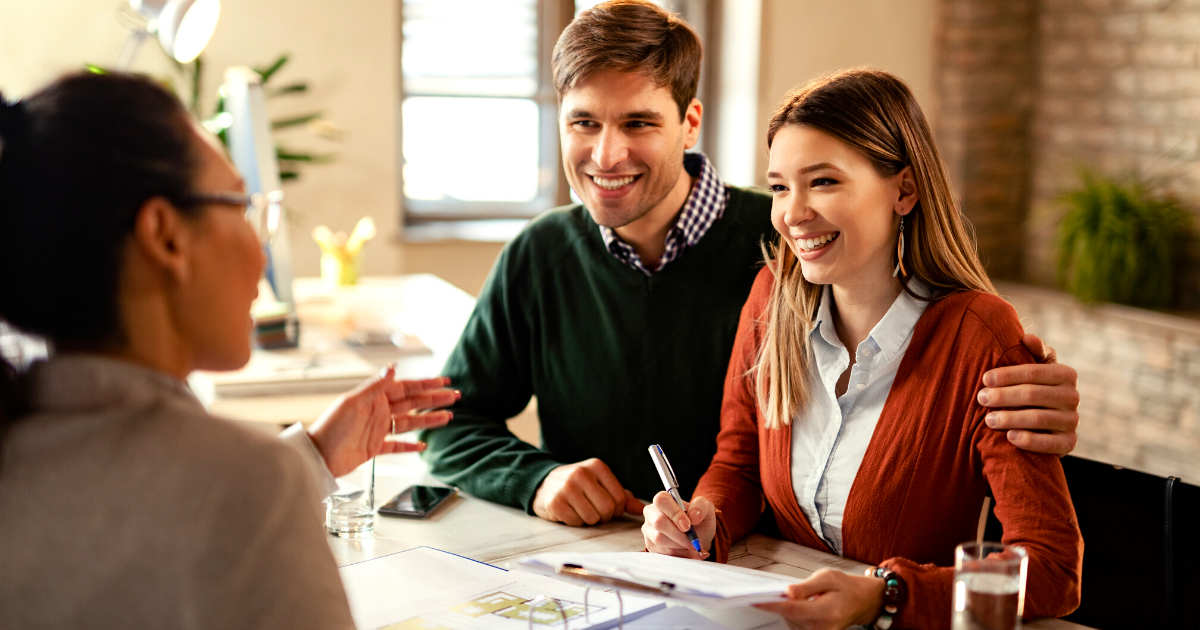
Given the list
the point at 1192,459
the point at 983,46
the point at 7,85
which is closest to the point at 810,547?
the point at 1192,459

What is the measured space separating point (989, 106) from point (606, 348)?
3939mm

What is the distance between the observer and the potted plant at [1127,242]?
4059mm

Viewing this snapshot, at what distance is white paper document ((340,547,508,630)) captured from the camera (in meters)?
1.09

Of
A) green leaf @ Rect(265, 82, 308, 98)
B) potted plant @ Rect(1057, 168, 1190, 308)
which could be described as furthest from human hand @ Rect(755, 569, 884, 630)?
green leaf @ Rect(265, 82, 308, 98)

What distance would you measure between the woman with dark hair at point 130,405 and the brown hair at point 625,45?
0.98 meters

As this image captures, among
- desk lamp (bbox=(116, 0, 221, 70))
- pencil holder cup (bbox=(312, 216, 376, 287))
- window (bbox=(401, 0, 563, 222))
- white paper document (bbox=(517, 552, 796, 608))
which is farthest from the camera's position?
window (bbox=(401, 0, 563, 222))

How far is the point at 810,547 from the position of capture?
139 centimetres

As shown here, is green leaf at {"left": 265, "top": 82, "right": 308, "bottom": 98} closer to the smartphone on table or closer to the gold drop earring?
the smartphone on table

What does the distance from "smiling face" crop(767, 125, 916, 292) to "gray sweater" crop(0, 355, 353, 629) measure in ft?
2.82

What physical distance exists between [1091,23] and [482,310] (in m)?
3.92

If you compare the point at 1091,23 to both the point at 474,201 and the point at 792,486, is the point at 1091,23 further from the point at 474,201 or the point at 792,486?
the point at 792,486

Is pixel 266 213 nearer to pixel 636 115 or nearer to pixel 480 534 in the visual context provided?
pixel 636 115

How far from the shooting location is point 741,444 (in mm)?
1507

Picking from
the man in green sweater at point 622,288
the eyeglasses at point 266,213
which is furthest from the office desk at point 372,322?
the man in green sweater at point 622,288
